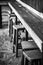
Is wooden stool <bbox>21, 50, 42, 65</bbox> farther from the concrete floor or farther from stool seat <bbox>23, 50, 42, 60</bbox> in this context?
the concrete floor

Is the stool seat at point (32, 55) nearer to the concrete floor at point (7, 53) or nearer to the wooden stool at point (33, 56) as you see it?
the wooden stool at point (33, 56)

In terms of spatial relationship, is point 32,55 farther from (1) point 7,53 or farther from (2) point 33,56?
(1) point 7,53

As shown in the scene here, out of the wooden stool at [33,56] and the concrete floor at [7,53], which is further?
the concrete floor at [7,53]

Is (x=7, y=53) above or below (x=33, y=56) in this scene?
below

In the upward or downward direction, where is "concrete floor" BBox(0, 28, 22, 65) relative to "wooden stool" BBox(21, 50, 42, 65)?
downward

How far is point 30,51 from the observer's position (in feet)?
8.95

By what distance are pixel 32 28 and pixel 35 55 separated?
524 millimetres

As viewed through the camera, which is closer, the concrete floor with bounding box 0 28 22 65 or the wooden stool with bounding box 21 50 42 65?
the wooden stool with bounding box 21 50 42 65

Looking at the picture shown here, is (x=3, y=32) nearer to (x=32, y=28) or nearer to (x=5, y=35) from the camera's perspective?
(x=5, y=35)

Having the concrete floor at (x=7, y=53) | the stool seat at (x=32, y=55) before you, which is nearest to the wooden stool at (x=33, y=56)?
the stool seat at (x=32, y=55)

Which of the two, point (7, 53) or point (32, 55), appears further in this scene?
point (7, 53)

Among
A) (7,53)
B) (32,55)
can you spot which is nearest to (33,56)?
(32,55)

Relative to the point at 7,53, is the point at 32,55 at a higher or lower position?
higher

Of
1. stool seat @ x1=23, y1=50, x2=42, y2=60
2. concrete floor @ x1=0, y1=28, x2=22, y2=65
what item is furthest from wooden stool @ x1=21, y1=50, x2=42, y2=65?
concrete floor @ x1=0, y1=28, x2=22, y2=65
